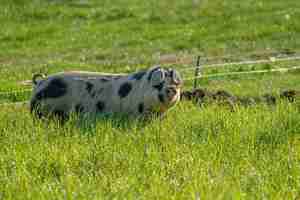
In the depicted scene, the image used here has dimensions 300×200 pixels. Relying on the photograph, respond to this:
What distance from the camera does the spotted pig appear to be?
9.85 meters

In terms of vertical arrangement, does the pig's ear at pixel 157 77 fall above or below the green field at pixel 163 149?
above

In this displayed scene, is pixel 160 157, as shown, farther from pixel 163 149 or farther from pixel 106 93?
pixel 106 93

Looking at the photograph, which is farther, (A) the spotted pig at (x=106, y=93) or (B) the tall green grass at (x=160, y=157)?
(A) the spotted pig at (x=106, y=93)

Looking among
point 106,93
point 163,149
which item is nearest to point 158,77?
point 106,93

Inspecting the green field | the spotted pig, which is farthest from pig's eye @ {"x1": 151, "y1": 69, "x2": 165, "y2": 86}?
the green field

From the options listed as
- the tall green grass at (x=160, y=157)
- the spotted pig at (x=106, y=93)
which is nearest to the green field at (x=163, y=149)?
the tall green grass at (x=160, y=157)

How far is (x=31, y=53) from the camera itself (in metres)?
22.1

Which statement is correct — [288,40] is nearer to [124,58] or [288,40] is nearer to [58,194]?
[124,58]

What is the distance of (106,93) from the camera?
10.6m

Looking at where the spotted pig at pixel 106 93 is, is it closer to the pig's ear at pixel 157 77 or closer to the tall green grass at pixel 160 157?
the pig's ear at pixel 157 77

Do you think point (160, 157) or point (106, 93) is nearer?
point (160, 157)

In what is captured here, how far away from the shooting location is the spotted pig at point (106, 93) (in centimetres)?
985

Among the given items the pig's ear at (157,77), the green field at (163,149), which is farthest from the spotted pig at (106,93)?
the green field at (163,149)

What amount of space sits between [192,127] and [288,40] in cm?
1329
